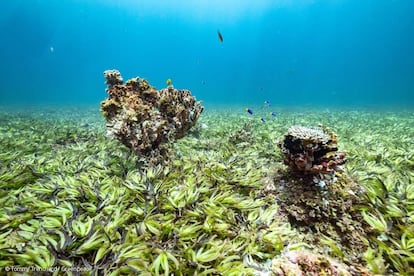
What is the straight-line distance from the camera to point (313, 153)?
3604 mm

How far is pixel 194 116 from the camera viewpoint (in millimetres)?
6660

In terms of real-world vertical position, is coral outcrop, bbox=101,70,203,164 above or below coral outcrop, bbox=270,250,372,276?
above

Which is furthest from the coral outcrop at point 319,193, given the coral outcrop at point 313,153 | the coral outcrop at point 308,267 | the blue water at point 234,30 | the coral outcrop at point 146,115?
the blue water at point 234,30

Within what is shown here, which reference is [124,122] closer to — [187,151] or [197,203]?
[187,151]

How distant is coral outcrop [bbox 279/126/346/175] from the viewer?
3461 millimetres

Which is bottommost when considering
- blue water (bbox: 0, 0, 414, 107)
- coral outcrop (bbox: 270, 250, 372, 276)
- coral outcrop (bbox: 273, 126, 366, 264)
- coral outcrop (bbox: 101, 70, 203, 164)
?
coral outcrop (bbox: 270, 250, 372, 276)

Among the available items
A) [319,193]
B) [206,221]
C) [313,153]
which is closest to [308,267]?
[206,221]

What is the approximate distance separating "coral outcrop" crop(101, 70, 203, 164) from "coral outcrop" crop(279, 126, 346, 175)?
118 inches

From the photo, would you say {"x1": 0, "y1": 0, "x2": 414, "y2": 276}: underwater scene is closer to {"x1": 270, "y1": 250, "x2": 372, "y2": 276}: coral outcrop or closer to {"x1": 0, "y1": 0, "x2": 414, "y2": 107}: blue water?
{"x1": 270, "y1": 250, "x2": 372, "y2": 276}: coral outcrop

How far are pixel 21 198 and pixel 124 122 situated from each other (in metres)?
2.34

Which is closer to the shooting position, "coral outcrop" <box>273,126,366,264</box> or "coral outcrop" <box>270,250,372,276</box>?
"coral outcrop" <box>270,250,372,276</box>

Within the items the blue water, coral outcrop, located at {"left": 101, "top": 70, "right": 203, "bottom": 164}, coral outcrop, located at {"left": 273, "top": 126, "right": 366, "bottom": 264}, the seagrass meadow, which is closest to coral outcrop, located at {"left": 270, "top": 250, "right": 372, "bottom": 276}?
the seagrass meadow

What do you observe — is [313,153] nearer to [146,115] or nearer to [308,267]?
[308,267]

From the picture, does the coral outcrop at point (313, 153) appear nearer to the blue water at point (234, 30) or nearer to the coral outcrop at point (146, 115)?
the coral outcrop at point (146, 115)
